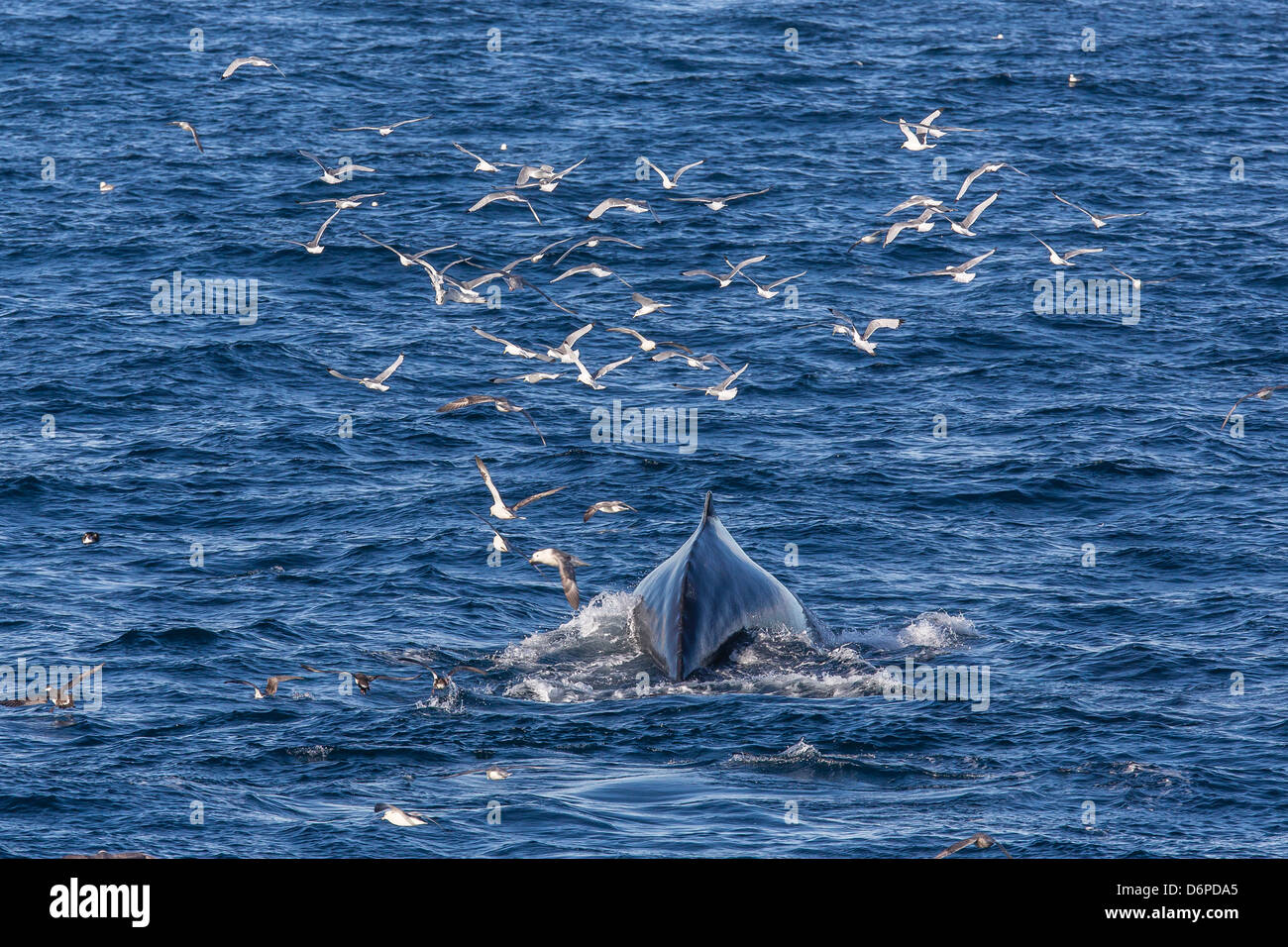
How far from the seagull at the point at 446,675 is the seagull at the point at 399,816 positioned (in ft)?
9.09

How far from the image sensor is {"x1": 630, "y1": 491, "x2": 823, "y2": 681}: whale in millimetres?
21688

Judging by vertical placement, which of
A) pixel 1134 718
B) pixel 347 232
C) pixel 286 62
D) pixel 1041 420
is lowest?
pixel 1134 718

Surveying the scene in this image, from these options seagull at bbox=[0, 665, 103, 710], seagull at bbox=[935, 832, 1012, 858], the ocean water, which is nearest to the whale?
the ocean water

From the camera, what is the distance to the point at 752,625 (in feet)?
72.3

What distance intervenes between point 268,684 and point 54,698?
2932 mm

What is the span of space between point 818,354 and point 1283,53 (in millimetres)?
37081

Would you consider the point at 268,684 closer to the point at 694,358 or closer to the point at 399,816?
the point at 399,816

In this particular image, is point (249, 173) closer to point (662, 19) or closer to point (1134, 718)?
point (662, 19)

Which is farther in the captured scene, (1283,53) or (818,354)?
(1283,53)

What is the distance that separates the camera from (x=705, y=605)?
21.8m

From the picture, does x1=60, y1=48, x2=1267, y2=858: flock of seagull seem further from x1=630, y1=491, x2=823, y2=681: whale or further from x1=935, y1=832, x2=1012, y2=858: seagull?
x1=630, y1=491, x2=823, y2=681: whale

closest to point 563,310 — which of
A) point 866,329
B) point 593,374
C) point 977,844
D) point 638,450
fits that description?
point 593,374

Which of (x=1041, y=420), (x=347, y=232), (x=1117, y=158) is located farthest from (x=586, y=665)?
(x=1117, y=158)

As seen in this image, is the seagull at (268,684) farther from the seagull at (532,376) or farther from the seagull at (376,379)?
the seagull at (532,376)
